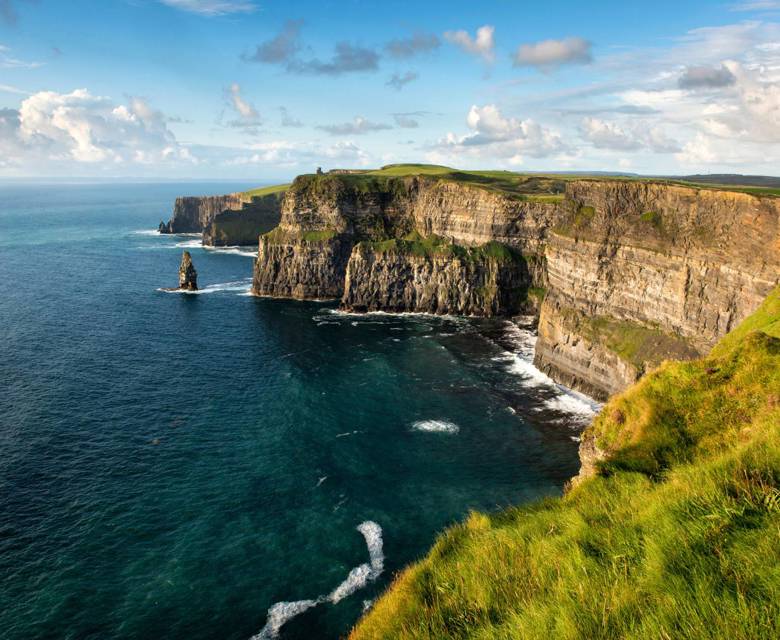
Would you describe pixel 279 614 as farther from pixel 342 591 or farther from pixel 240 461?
pixel 240 461

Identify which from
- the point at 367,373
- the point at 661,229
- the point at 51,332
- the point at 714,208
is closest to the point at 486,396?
the point at 367,373

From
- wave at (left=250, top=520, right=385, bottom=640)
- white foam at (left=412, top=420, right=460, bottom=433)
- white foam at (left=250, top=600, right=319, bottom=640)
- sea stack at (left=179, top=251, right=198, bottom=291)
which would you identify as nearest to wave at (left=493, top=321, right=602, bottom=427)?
white foam at (left=412, top=420, right=460, bottom=433)

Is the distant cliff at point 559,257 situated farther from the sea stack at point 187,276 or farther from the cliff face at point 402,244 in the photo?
the sea stack at point 187,276

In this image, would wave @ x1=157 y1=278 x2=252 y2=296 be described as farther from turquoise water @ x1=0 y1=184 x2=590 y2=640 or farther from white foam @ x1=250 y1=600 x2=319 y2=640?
white foam @ x1=250 y1=600 x2=319 y2=640

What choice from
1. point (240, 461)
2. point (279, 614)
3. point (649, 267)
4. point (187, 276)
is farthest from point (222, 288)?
point (279, 614)

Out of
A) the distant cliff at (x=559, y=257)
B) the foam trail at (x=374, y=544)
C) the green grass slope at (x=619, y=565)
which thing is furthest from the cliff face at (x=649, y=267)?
the green grass slope at (x=619, y=565)
